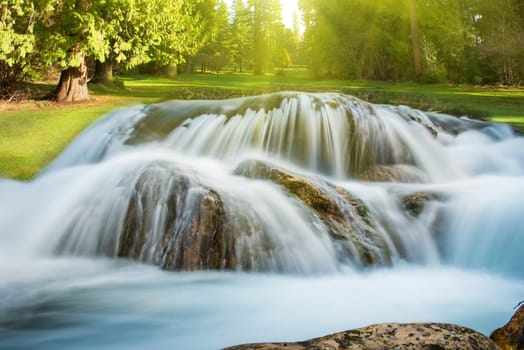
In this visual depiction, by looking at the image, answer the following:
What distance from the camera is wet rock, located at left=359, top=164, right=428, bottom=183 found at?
32.8ft

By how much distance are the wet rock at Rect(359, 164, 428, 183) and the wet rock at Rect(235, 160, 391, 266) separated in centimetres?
166

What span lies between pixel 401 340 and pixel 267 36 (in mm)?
62985

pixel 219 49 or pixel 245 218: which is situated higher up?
pixel 219 49

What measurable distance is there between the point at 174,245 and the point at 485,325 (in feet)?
12.9

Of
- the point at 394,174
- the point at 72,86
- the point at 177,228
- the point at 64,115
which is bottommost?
the point at 177,228

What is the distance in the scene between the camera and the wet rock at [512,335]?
391 centimetres

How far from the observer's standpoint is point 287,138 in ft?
36.5

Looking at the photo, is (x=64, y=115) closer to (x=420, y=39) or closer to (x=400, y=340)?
(x=400, y=340)

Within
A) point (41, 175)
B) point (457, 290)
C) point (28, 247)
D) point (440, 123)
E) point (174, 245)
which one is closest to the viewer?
point (457, 290)

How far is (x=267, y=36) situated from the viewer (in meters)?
63.8

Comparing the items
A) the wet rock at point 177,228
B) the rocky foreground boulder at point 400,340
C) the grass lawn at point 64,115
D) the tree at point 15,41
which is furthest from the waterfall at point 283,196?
the tree at point 15,41

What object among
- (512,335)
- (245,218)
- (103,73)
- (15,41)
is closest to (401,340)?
(512,335)

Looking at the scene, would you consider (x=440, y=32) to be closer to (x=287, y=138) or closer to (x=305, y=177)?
(x=287, y=138)

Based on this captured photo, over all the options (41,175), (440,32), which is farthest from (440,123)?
(440,32)
